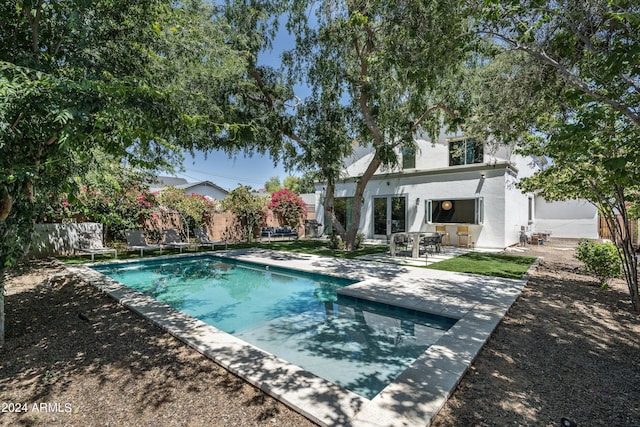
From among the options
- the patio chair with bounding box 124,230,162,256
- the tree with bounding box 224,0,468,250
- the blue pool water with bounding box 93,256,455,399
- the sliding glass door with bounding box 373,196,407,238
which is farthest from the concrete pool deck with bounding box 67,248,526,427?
the sliding glass door with bounding box 373,196,407,238

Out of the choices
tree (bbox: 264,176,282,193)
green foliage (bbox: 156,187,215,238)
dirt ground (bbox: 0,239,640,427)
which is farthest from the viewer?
tree (bbox: 264,176,282,193)

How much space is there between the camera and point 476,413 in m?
2.79

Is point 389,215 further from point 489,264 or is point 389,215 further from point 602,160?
point 602,160

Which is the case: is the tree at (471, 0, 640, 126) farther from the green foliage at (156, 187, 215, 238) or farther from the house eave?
the green foliage at (156, 187, 215, 238)

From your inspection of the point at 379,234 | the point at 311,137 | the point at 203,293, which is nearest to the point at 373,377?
the point at 203,293

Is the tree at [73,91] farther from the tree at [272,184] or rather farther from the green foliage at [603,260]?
the tree at [272,184]

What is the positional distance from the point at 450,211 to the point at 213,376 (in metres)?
14.8

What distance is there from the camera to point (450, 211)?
15781mm

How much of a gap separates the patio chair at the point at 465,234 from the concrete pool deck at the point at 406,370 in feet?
22.7

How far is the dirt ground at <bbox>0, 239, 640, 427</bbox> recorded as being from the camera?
274 centimetres

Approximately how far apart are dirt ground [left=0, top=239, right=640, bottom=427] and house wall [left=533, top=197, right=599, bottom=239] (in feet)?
56.0

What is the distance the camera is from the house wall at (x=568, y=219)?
18672mm

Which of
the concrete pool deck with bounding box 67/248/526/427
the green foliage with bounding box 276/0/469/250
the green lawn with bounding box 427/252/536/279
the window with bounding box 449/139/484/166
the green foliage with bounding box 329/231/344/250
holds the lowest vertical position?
the concrete pool deck with bounding box 67/248/526/427

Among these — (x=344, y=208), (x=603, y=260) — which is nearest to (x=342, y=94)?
(x=344, y=208)
